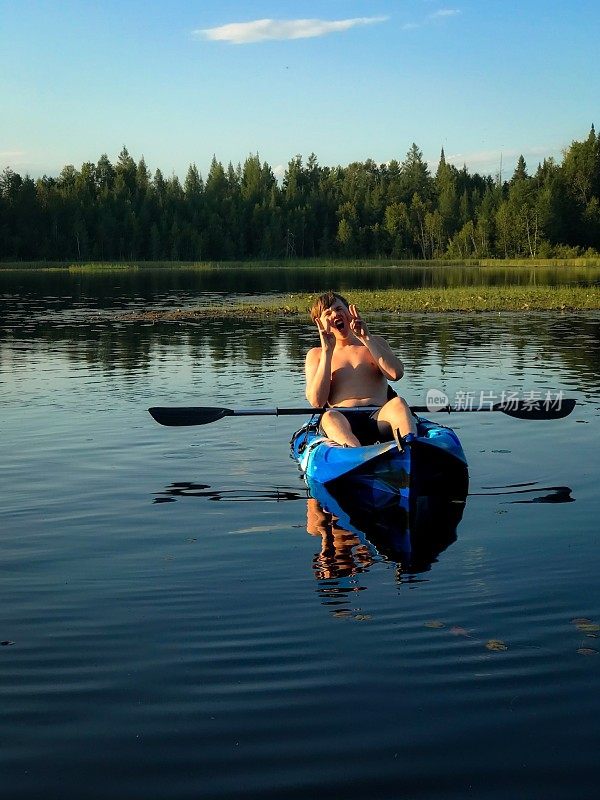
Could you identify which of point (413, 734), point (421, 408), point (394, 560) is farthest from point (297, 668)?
point (421, 408)

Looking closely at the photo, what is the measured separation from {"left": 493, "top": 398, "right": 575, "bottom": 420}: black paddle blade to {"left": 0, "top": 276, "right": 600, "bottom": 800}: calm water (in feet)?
1.63

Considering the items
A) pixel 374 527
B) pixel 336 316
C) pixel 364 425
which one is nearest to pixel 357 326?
pixel 336 316

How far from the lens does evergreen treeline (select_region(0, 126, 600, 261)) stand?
5413 inches

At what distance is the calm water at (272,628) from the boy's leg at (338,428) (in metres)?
0.81

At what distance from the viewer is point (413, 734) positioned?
5629 millimetres

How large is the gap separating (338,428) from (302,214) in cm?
15925

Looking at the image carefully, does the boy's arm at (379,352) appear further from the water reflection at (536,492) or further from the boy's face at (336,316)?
the water reflection at (536,492)

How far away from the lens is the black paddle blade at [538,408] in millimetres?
13375

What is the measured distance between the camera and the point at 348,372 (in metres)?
12.4

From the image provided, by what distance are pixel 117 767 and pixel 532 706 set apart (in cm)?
227

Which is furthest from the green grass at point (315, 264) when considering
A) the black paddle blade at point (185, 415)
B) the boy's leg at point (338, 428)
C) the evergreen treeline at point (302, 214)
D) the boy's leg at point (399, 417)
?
the boy's leg at point (399, 417)

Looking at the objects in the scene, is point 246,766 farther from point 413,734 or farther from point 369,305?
point 369,305

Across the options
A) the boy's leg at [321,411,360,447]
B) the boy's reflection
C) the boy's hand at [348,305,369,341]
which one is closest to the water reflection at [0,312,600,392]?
the boy's hand at [348,305,369,341]

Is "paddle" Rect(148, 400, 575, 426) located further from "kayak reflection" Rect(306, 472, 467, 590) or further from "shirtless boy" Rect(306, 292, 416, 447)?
"kayak reflection" Rect(306, 472, 467, 590)
